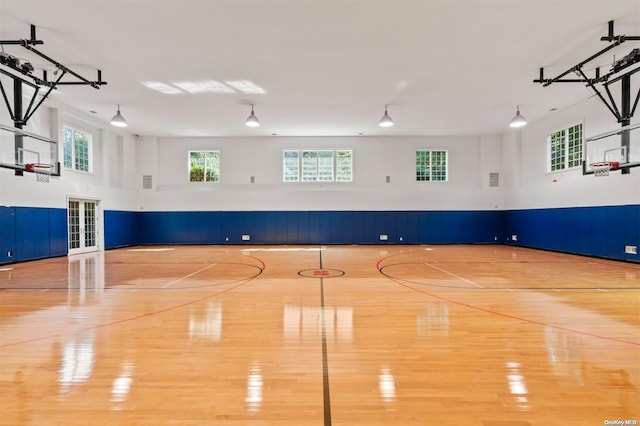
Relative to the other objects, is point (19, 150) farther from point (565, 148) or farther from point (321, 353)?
point (565, 148)

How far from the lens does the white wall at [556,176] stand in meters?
9.43

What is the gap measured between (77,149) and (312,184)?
9186 millimetres

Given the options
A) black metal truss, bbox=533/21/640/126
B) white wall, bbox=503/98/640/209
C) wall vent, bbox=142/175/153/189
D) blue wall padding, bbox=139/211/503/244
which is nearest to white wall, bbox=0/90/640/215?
wall vent, bbox=142/175/153/189

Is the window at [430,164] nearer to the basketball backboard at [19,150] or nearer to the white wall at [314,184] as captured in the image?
the white wall at [314,184]

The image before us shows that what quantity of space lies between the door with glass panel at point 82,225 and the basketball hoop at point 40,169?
9.33 feet

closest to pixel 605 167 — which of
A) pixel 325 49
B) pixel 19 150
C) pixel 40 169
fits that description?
pixel 325 49

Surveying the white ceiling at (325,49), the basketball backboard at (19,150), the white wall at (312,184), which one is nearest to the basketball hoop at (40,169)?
the basketball backboard at (19,150)

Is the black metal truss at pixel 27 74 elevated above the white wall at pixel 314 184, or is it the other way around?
the black metal truss at pixel 27 74

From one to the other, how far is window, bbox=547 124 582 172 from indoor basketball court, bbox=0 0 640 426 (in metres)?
0.08

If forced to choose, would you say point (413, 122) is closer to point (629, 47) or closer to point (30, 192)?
point (629, 47)

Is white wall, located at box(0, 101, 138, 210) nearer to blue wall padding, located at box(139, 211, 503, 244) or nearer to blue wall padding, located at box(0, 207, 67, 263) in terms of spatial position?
blue wall padding, located at box(0, 207, 67, 263)

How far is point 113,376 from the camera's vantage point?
2697mm

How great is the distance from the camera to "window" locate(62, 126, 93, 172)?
11.6 meters

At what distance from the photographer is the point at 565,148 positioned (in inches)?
447
